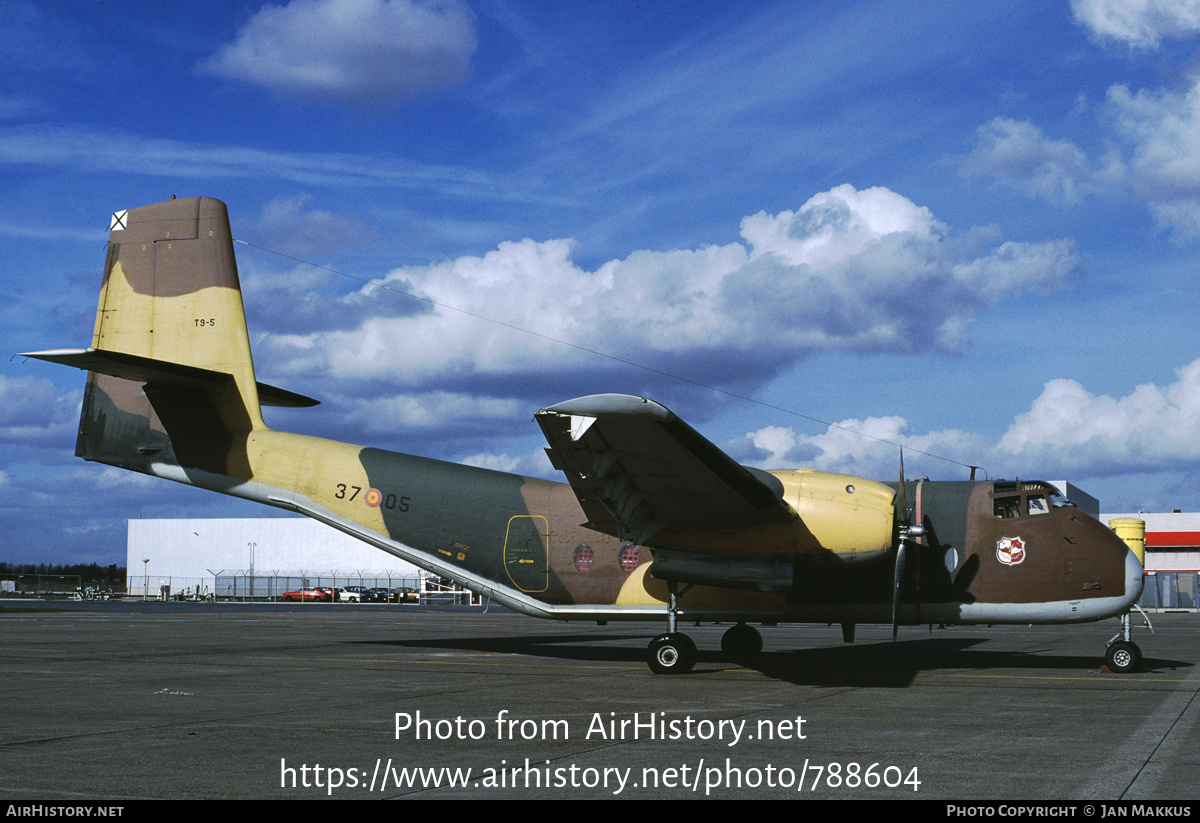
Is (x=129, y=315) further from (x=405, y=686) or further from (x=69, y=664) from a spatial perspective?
(x=405, y=686)

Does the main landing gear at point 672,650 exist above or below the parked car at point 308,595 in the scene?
above

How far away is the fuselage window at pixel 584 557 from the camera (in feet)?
59.6

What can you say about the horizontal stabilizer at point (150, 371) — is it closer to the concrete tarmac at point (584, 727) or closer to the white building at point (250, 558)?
the concrete tarmac at point (584, 727)

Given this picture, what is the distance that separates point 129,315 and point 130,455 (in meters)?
3.21

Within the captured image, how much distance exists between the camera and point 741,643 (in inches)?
741

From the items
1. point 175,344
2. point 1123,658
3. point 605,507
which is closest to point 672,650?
point 605,507

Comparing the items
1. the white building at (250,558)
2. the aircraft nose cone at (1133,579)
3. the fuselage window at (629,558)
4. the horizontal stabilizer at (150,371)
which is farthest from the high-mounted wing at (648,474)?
the white building at (250,558)

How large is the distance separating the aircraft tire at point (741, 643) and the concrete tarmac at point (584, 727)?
1097 millimetres

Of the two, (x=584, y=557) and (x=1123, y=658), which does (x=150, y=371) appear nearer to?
(x=584, y=557)

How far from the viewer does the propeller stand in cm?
1497

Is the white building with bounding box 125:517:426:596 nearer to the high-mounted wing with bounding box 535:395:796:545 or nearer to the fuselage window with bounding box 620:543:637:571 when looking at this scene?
the fuselage window with bounding box 620:543:637:571

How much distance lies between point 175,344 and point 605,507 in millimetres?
11554

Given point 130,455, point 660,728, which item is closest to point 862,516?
point 660,728

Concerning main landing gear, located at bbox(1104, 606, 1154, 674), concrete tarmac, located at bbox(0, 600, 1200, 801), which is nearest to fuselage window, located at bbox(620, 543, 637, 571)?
concrete tarmac, located at bbox(0, 600, 1200, 801)
